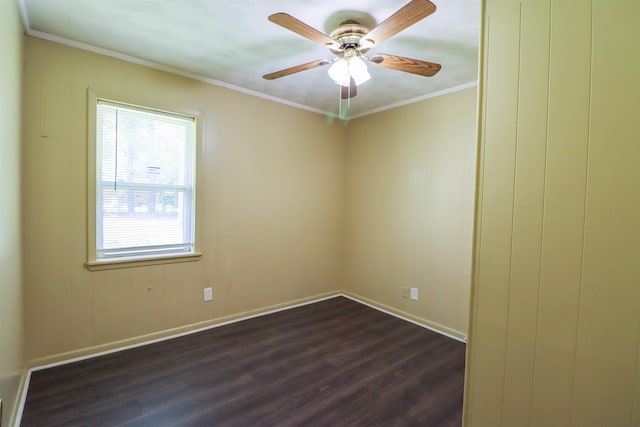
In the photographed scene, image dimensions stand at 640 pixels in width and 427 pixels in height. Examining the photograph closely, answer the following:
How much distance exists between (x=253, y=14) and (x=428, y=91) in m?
1.95

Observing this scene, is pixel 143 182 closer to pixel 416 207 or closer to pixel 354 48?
pixel 354 48

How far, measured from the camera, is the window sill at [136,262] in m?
2.39

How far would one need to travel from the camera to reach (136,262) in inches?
101

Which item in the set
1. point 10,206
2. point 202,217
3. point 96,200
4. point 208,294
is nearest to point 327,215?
point 202,217

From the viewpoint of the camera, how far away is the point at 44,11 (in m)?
1.88

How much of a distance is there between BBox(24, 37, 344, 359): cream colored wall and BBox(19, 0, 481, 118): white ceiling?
22cm

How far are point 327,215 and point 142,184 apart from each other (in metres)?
2.18

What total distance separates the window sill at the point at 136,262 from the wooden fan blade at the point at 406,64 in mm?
→ 2324

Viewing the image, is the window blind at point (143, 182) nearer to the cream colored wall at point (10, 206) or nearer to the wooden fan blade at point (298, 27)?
the cream colored wall at point (10, 206)

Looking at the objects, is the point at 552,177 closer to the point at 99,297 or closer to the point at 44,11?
the point at 44,11

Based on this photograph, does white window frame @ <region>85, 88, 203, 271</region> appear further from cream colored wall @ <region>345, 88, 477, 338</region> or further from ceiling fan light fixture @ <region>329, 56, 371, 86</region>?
cream colored wall @ <region>345, 88, 477, 338</region>

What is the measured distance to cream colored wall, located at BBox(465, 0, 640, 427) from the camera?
2.68 feet

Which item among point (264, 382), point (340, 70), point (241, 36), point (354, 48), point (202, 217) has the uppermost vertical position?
point (241, 36)

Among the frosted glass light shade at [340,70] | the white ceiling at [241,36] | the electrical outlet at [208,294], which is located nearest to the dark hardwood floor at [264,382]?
the electrical outlet at [208,294]
